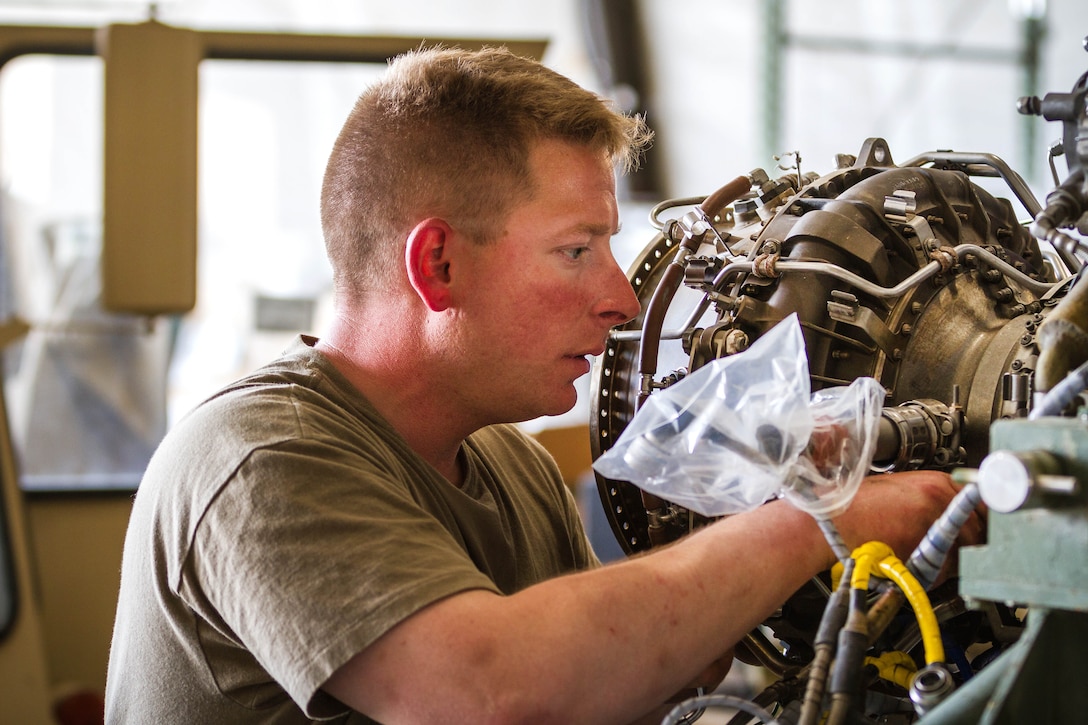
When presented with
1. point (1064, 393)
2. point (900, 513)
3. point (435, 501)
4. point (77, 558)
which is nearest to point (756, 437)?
point (900, 513)

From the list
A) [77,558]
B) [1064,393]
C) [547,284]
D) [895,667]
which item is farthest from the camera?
[77,558]

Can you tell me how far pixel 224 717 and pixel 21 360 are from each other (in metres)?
2.94

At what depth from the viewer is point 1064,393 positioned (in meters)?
0.80

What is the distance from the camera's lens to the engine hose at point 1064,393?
800 mm

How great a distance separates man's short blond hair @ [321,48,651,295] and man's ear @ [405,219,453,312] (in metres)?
0.02

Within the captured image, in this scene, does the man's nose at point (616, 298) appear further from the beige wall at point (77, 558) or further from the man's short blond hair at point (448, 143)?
the beige wall at point (77, 558)

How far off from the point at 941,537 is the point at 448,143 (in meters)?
0.62

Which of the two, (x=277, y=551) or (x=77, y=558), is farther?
(x=77, y=558)

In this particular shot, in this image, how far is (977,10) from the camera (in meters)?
4.79

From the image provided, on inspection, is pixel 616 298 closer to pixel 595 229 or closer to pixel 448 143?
pixel 595 229

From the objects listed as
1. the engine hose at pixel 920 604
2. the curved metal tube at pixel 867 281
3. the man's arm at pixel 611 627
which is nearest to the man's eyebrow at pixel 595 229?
the curved metal tube at pixel 867 281

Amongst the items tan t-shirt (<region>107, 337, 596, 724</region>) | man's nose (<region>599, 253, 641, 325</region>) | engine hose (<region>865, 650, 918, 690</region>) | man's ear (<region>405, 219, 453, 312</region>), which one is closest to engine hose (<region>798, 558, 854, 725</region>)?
engine hose (<region>865, 650, 918, 690</region>)

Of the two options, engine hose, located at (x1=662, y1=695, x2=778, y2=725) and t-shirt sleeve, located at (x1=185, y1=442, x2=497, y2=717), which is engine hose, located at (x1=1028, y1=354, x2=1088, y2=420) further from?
t-shirt sleeve, located at (x1=185, y1=442, x2=497, y2=717)

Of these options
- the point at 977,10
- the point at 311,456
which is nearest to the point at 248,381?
the point at 311,456
